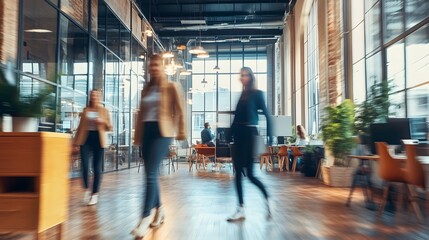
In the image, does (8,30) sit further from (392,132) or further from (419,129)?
(419,129)

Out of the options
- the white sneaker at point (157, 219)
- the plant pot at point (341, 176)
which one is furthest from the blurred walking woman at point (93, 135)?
the plant pot at point (341, 176)

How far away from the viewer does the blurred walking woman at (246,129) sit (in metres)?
3.58

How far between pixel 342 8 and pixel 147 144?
6.58 m

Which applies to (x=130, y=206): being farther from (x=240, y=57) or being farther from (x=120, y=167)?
(x=240, y=57)

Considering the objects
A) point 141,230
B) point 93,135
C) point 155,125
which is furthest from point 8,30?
point 141,230

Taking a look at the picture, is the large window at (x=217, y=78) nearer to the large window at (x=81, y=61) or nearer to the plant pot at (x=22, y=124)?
the large window at (x=81, y=61)

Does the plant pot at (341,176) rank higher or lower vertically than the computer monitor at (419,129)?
lower

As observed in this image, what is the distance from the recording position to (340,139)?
22.0 feet

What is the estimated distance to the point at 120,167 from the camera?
11.3m

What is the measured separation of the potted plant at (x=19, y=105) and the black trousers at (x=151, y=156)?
78 cm

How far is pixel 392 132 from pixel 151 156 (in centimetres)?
314

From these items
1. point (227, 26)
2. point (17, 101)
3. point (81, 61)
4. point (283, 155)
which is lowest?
point (283, 155)

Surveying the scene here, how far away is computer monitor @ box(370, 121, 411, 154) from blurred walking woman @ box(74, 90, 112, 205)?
3208mm

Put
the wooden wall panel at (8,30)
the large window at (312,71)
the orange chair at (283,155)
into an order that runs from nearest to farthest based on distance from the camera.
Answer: the wooden wall panel at (8,30) < the orange chair at (283,155) < the large window at (312,71)
